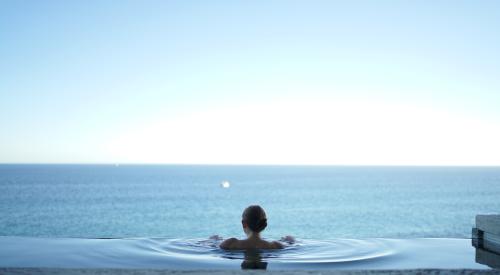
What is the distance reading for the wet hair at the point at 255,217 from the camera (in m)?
7.79

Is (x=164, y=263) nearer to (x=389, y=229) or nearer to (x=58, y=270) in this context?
(x=58, y=270)

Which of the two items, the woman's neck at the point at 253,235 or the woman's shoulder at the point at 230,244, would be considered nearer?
the woman's neck at the point at 253,235

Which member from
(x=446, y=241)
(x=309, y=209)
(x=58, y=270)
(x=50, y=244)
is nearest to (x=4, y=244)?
(x=50, y=244)

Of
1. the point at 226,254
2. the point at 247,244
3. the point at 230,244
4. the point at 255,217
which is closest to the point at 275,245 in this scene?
the point at 247,244

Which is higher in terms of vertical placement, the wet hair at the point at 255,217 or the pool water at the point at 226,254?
the wet hair at the point at 255,217

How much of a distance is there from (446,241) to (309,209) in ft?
207

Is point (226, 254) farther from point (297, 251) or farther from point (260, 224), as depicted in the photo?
point (297, 251)

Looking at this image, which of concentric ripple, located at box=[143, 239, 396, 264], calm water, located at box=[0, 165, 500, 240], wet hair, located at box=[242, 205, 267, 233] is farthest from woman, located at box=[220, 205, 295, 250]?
calm water, located at box=[0, 165, 500, 240]

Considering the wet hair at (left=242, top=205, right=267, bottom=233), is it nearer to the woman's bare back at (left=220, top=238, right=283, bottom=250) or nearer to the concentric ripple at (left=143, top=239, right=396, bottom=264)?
the woman's bare back at (left=220, top=238, right=283, bottom=250)

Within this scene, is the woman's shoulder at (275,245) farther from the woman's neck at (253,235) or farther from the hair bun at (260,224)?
the hair bun at (260,224)

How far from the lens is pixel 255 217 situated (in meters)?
7.90

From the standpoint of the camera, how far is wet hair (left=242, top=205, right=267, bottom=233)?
7785mm

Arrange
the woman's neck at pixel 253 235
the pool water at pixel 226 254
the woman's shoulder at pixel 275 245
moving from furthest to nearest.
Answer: the woman's shoulder at pixel 275 245
the woman's neck at pixel 253 235
the pool water at pixel 226 254

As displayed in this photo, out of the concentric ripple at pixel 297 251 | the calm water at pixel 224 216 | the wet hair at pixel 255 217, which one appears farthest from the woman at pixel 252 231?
the calm water at pixel 224 216
